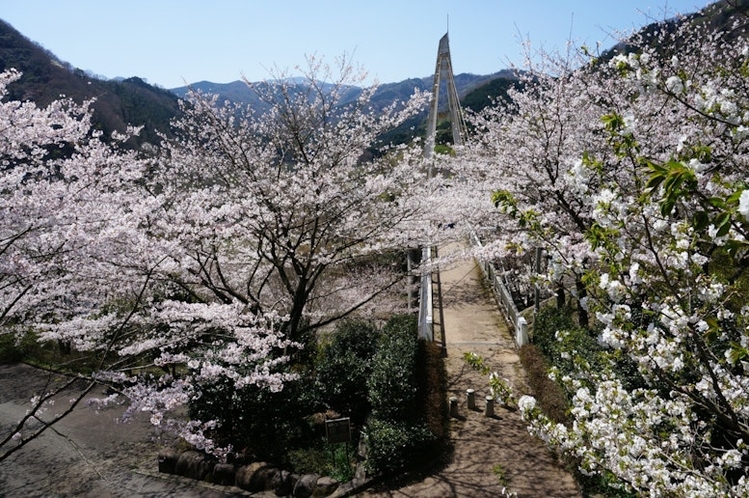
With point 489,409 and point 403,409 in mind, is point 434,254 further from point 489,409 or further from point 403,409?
point 403,409

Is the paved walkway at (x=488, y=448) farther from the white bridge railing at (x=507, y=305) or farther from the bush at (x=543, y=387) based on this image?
the white bridge railing at (x=507, y=305)

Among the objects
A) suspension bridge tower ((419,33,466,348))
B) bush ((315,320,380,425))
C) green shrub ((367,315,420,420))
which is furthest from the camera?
suspension bridge tower ((419,33,466,348))

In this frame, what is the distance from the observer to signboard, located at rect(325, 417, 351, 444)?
7.02 meters

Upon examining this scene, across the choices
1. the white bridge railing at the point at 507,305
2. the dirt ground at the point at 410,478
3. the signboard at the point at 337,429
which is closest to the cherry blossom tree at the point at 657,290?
the dirt ground at the point at 410,478

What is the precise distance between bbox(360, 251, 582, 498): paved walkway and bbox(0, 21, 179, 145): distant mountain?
39175 mm

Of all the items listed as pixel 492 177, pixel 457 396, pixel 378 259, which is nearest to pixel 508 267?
pixel 492 177

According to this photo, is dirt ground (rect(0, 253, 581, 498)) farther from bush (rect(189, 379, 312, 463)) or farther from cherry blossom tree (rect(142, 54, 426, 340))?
cherry blossom tree (rect(142, 54, 426, 340))

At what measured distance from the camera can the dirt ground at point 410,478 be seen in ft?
22.7

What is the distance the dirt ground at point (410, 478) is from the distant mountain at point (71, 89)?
1380 inches

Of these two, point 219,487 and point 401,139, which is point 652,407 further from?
point 401,139

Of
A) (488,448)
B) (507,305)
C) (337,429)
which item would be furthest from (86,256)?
(507,305)

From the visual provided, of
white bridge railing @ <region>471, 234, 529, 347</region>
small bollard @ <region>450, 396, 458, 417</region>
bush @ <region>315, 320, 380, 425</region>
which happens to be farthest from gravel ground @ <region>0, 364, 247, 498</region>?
white bridge railing @ <region>471, 234, 529, 347</region>

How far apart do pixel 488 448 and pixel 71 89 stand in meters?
51.5

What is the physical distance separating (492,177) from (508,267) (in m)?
4.29
